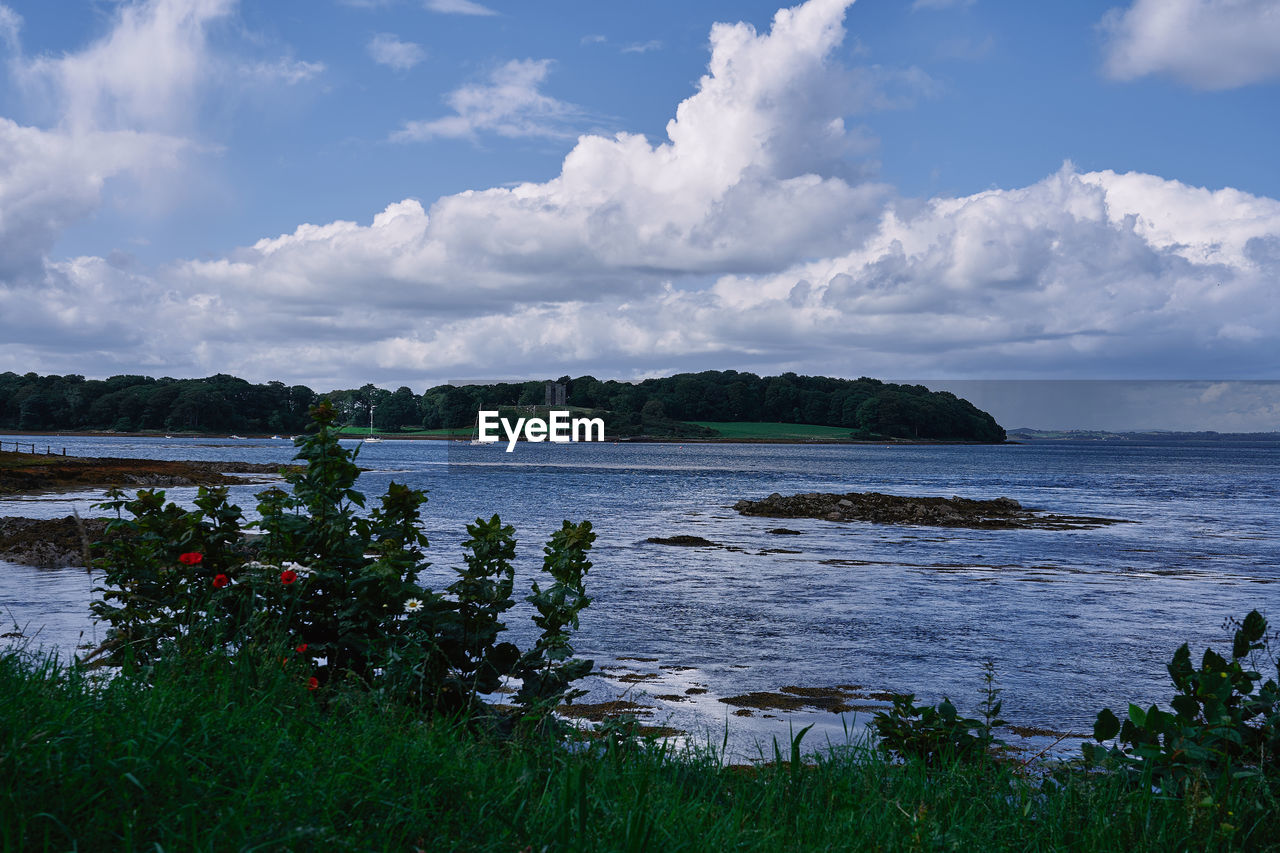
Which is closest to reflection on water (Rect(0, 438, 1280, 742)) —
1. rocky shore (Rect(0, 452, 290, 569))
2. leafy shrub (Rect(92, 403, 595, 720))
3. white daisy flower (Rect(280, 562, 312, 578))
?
rocky shore (Rect(0, 452, 290, 569))

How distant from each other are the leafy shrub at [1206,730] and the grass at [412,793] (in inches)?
8.5

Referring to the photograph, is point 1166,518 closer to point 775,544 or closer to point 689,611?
point 775,544

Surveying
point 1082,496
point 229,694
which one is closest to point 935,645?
point 229,694

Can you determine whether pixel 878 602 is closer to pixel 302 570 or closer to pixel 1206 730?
pixel 1206 730

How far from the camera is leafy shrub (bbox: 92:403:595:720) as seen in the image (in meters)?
5.50

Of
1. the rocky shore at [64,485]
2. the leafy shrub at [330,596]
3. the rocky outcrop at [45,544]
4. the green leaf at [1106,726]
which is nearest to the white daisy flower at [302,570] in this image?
the leafy shrub at [330,596]

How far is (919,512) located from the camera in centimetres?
4072

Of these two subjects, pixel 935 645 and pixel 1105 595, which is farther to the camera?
pixel 1105 595

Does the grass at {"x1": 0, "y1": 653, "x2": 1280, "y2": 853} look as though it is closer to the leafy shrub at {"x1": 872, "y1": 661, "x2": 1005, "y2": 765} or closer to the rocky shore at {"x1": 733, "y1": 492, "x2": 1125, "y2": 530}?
the leafy shrub at {"x1": 872, "y1": 661, "x2": 1005, "y2": 765}

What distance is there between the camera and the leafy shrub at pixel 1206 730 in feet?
16.3

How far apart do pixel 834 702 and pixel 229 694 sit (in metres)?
7.41

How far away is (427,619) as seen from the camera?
5703 millimetres

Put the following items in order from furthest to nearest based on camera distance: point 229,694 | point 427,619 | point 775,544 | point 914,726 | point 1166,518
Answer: point 1166,518
point 775,544
point 914,726
point 427,619
point 229,694

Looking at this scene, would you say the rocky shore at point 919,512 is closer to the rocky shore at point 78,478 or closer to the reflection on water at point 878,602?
the reflection on water at point 878,602
